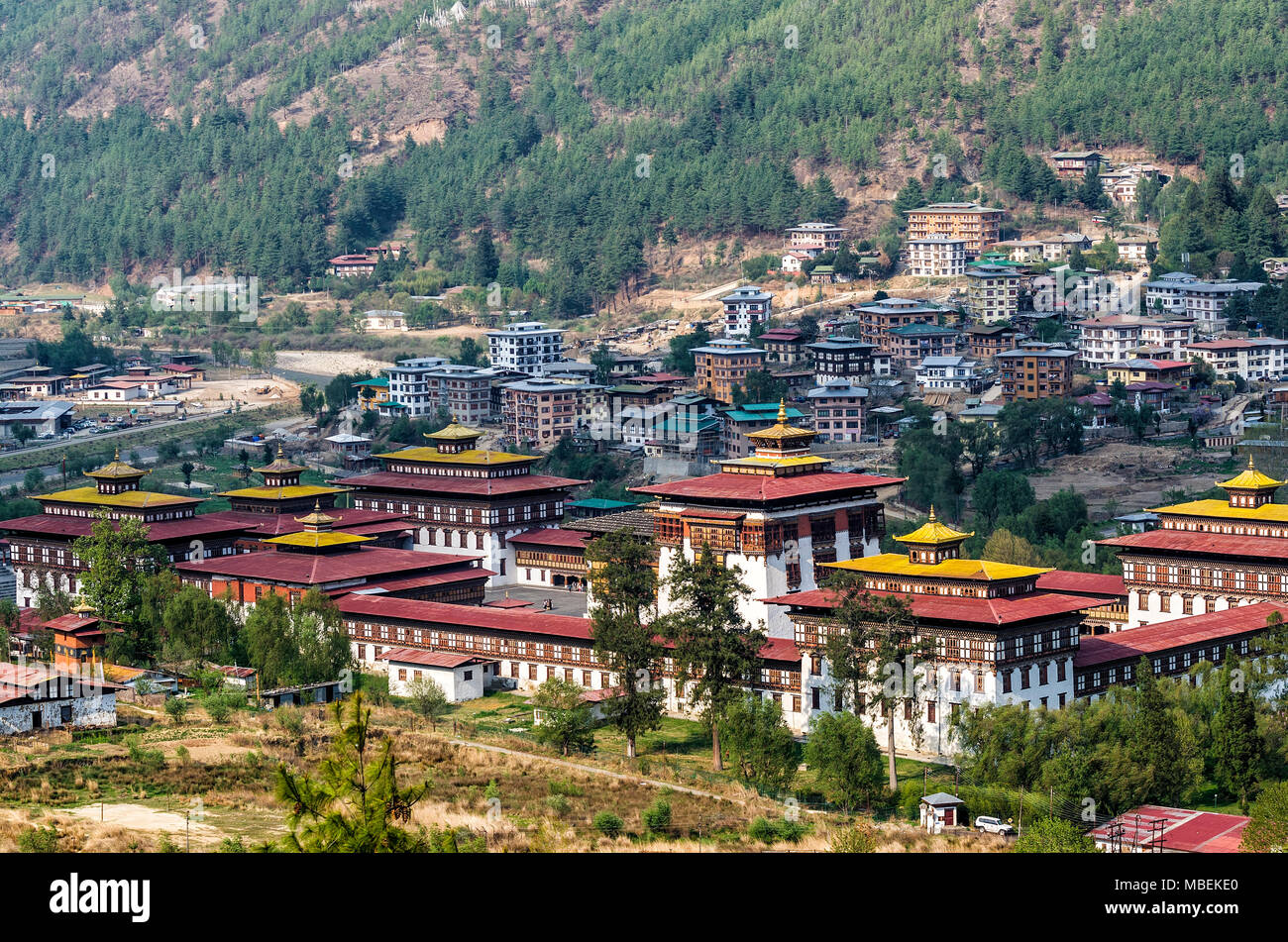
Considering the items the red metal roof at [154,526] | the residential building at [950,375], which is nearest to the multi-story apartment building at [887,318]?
the residential building at [950,375]

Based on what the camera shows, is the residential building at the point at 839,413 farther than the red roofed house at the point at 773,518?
Yes

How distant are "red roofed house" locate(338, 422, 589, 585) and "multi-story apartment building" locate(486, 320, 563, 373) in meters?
54.4

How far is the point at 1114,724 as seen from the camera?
5294 cm

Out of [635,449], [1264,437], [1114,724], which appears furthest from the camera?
[635,449]

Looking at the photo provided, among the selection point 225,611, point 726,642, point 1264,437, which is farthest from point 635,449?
point 726,642

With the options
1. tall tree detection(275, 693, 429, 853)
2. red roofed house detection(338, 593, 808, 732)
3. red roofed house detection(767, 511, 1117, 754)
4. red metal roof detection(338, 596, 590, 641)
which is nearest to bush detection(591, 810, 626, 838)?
red roofed house detection(767, 511, 1117, 754)

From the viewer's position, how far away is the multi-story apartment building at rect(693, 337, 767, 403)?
461ft

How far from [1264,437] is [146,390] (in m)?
87.2

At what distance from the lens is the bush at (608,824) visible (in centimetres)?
4784

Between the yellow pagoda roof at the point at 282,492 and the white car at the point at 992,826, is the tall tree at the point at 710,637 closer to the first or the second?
the white car at the point at 992,826

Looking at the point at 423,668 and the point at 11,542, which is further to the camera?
the point at 11,542

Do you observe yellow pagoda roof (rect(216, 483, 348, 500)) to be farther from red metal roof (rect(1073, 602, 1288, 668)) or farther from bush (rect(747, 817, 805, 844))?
bush (rect(747, 817, 805, 844))

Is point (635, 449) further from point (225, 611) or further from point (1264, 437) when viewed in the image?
point (225, 611)

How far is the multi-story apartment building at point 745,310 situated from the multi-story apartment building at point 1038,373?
29.8 metres
